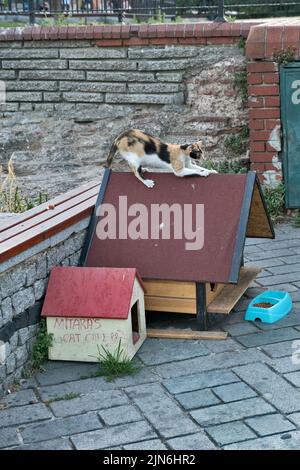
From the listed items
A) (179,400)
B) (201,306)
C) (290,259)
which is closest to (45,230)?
(201,306)

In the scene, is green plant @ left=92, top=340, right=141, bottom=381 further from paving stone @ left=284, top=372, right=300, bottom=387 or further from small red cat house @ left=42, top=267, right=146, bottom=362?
paving stone @ left=284, top=372, right=300, bottom=387

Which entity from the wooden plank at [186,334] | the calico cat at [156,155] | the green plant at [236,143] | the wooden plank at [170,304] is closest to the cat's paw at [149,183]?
the calico cat at [156,155]

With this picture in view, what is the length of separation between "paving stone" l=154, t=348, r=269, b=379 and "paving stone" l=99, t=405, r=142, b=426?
0.44 metres

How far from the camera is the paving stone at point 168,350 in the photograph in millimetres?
4836

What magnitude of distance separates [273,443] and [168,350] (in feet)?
4.30

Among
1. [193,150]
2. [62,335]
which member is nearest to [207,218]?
[193,150]

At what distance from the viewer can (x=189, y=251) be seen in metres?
5.18

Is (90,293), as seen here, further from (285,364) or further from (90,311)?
(285,364)

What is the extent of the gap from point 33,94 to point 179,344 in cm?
439

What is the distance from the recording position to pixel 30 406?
432cm

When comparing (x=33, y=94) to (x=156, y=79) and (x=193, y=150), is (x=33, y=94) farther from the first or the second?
(x=193, y=150)

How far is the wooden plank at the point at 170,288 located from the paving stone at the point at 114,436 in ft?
4.12

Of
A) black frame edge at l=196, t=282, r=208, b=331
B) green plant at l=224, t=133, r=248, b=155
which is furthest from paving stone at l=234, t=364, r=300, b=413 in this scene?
green plant at l=224, t=133, r=248, b=155

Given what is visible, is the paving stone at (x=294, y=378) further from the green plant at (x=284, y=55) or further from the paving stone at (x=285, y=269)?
the green plant at (x=284, y=55)
